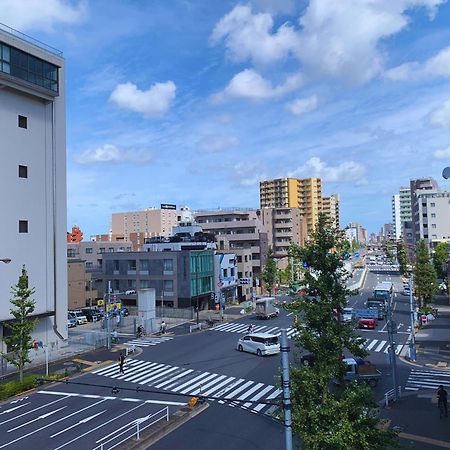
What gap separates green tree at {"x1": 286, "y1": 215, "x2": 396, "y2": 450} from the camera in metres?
11.4

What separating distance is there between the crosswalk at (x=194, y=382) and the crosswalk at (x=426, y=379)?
8.39 meters

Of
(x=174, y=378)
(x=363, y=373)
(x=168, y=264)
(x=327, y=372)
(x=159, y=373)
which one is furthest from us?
(x=168, y=264)

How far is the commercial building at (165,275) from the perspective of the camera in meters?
59.2

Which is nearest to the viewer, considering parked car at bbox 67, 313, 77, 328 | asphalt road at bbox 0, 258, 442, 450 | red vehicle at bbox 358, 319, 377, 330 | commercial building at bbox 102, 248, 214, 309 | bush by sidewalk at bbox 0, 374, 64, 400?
asphalt road at bbox 0, 258, 442, 450

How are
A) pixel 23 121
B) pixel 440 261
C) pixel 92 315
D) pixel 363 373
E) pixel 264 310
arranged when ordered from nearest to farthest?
pixel 363 373, pixel 23 121, pixel 264 310, pixel 92 315, pixel 440 261

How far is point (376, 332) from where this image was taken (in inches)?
1767

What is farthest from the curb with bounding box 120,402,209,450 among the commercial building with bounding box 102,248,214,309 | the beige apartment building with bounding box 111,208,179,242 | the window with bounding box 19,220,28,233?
the beige apartment building with bounding box 111,208,179,242

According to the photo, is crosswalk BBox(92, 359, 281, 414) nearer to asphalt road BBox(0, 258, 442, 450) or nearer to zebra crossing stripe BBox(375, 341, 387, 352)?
→ asphalt road BBox(0, 258, 442, 450)

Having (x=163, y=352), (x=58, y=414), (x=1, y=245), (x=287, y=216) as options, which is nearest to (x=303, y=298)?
(x=58, y=414)

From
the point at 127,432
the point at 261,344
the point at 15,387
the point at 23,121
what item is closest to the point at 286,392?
the point at 127,432

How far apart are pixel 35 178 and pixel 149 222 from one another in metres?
123

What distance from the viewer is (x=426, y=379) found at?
2795 centimetres

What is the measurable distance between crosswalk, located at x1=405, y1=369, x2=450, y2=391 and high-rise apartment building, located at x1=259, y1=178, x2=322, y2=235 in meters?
129

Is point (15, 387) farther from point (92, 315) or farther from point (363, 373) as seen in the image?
point (92, 315)
